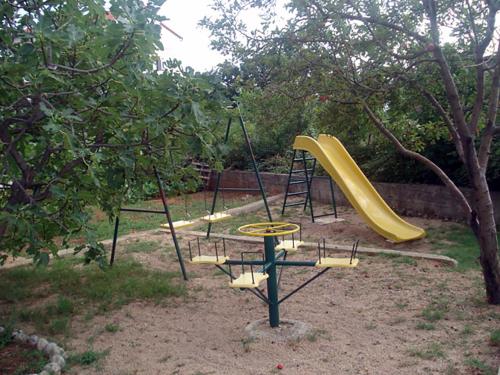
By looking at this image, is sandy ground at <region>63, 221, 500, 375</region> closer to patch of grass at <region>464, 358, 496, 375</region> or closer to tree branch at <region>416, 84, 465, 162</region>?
patch of grass at <region>464, 358, 496, 375</region>

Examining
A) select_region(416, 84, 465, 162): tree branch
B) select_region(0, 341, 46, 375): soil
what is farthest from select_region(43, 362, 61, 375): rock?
select_region(416, 84, 465, 162): tree branch

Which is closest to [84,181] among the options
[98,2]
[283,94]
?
[98,2]

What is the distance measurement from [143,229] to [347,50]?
20.0 ft

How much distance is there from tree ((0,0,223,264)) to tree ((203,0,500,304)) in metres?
1.72

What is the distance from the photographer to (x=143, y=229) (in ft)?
33.7

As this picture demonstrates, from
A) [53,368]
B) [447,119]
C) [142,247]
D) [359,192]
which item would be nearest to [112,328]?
[53,368]

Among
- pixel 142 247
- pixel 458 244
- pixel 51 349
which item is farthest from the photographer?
pixel 142 247

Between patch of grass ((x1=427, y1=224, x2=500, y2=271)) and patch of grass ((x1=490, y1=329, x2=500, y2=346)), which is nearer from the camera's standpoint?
patch of grass ((x1=490, y1=329, x2=500, y2=346))

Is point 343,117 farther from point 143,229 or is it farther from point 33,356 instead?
point 143,229

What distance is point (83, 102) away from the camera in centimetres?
346

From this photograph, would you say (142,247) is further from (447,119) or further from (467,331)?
(467,331)

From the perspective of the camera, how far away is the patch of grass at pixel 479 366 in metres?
3.76

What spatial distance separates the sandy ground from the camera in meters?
4.12

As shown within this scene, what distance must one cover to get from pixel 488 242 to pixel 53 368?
154 inches
